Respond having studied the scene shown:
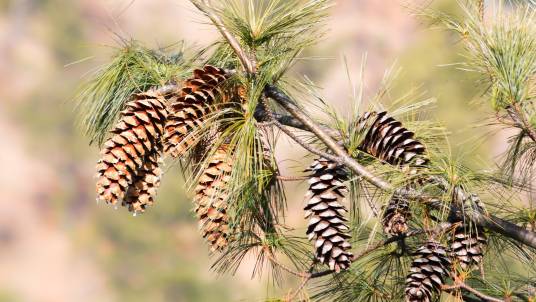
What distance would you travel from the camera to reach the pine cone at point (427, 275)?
1.12m

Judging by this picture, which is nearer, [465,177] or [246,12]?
[465,177]

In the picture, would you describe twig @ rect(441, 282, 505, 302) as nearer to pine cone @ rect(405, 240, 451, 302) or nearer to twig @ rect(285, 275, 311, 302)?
pine cone @ rect(405, 240, 451, 302)

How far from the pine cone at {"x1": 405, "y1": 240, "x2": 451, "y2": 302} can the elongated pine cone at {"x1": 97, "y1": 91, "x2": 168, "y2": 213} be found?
15.6 inches

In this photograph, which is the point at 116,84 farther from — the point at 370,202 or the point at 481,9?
the point at 481,9

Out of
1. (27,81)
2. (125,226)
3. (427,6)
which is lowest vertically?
(427,6)

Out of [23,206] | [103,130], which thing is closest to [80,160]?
[23,206]

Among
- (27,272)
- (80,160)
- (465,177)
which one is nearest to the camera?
(465,177)

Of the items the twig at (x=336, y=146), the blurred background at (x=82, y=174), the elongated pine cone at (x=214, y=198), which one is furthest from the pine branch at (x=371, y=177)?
the blurred background at (x=82, y=174)

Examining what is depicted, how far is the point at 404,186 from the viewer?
1.16 metres

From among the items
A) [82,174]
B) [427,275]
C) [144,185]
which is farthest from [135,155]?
[82,174]

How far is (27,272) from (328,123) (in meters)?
18.8

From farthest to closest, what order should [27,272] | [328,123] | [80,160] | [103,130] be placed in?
[80,160]
[27,272]
[103,130]
[328,123]

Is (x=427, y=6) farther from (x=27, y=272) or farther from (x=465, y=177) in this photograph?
(x=27, y=272)

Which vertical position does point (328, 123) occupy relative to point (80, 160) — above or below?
below
